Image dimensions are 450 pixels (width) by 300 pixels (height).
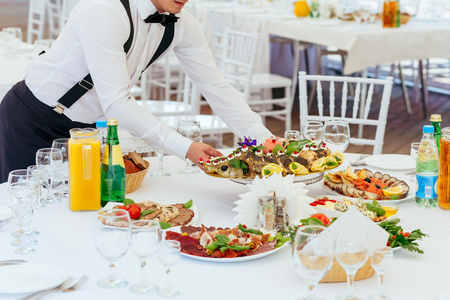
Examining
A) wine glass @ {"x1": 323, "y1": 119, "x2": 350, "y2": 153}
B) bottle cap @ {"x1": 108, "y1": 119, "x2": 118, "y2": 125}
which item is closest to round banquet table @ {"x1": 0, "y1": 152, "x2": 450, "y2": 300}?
bottle cap @ {"x1": 108, "y1": 119, "x2": 118, "y2": 125}

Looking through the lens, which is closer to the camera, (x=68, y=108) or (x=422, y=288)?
(x=422, y=288)

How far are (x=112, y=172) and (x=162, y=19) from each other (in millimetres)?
611

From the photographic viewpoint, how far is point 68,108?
2350mm

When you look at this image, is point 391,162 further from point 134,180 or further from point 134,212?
point 134,212

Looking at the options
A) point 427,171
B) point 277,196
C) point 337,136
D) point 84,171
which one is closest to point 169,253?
point 277,196

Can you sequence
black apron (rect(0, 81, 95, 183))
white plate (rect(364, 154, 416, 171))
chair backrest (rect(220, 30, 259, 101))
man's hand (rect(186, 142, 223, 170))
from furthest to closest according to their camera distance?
1. chair backrest (rect(220, 30, 259, 101))
2. black apron (rect(0, 81, 95, 183))
3. white plate (rect(364, 154, 416, 171))
4. man's hand (rect(186, 142, 223, 170))

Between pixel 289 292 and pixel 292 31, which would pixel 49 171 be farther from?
pixel 292 31

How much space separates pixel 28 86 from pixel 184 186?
728 millimetres

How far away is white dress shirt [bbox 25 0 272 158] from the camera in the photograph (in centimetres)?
209

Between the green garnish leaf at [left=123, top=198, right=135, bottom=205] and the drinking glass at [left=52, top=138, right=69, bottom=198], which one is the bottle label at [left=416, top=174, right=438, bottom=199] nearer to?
the green garnish leaf at [left=123, top=198, right=135, bottom=205]

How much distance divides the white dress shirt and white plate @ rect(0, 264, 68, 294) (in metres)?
0.73

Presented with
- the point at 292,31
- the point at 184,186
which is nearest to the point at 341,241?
the point at 184,186

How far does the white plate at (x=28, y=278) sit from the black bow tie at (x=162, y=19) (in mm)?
1005

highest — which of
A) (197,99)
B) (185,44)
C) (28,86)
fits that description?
(185,44)
